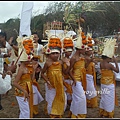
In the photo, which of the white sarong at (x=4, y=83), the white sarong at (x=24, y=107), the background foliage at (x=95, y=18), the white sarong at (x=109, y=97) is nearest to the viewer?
the white sarong at (x=24, y=107)

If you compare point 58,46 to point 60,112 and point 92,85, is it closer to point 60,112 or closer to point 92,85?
point 60,112

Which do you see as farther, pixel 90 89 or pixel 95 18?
pixel 95 18

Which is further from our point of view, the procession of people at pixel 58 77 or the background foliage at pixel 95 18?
the background foliage at pixel 95 18

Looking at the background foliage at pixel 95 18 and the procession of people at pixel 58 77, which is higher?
the background foliage at pixel 95 18

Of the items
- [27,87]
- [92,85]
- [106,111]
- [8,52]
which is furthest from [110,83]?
[8,52]

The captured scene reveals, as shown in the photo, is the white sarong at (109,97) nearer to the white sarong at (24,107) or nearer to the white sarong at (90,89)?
the white sarong at (90,89)

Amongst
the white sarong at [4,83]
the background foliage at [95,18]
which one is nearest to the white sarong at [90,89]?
the white sarong at [4,83]

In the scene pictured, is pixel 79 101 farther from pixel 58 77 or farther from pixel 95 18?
pixel 95 18

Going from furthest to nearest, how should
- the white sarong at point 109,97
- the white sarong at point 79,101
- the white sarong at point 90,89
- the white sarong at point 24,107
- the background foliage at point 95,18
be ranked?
1. the background foliage at point 95,18
2. the white sarong at point 90,89
3. the white sarong at point 109,97
4. the white sarong at point 79,101
5. the white sarong at point 24,107

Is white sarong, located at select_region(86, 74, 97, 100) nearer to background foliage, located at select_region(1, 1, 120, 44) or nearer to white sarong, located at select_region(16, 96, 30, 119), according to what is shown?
white sarong, located at select_region(16, 96, 30, 119)

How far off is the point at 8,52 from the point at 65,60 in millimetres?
1954

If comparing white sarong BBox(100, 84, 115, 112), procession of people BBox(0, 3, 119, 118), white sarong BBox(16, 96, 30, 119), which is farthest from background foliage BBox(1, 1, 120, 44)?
white sarong BBox(16, 96, 30, 119)

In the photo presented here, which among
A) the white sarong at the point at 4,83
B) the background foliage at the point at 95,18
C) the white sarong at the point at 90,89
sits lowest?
the white sarong at the point at 90,89

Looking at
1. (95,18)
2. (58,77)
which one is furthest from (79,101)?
(95,18)
